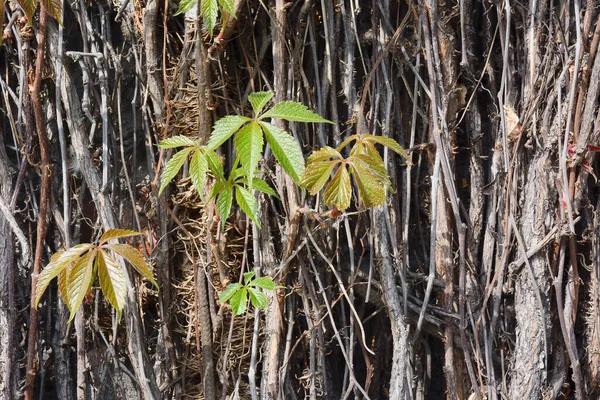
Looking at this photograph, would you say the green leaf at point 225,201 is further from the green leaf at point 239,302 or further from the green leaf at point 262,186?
the green leaf at point 239,302

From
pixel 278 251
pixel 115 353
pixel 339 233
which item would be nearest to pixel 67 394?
pixel 115 353

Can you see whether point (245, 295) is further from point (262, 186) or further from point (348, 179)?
point (348, 179)

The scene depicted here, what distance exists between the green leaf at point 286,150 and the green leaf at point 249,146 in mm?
33

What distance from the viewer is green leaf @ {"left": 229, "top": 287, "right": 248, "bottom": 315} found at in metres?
1.32

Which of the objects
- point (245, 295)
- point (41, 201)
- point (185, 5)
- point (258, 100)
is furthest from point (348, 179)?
point (41, 201)

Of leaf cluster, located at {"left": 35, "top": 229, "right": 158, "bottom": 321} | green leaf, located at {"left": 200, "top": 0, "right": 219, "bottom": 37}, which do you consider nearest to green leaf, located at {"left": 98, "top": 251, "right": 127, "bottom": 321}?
leaf cluster, located at {"left": 35, "top": 229, "right": 158, "bottom": 321}

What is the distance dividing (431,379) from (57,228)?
1031mm

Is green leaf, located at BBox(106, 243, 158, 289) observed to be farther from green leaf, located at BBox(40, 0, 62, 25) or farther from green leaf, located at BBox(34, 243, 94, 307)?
green leaf, located at BBox(40, 0, 62, 25)

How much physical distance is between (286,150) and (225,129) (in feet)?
0.41

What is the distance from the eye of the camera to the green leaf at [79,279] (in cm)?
118

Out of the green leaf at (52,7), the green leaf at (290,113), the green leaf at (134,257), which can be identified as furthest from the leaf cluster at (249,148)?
the green leaf at (52,7)

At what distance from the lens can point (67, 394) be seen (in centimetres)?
162

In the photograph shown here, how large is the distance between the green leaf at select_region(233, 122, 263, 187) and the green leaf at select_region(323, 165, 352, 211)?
159 millimetres

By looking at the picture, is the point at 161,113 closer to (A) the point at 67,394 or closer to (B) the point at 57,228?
(B) the point at 57,228
